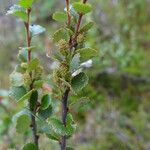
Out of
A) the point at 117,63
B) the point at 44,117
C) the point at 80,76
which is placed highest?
the point at 80,76

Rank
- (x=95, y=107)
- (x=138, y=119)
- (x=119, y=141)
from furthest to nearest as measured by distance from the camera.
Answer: (x=95, y=107) → (x=138, y=119) → (x=119, y=141)

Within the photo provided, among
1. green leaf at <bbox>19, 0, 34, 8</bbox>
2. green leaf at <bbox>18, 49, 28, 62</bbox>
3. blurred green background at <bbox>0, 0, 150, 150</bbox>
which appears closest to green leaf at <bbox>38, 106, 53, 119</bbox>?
green leaf at <bbox>18, 49, 28, 62</bbox>

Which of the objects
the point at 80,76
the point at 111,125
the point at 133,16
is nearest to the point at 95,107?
the point at 111,125


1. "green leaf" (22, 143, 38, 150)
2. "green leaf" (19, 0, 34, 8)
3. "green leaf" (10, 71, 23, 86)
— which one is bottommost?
"green leaf" (22, 143, 38, 150)

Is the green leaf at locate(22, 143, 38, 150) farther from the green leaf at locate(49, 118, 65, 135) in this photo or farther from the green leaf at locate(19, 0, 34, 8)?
the green leaf at locate(19, 0, 34, 8)

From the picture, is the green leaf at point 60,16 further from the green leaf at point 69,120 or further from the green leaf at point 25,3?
the green leaf at point 69,120

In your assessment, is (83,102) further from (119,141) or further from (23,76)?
(119,141)

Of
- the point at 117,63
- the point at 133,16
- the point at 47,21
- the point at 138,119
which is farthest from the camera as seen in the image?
the point at 47,21
